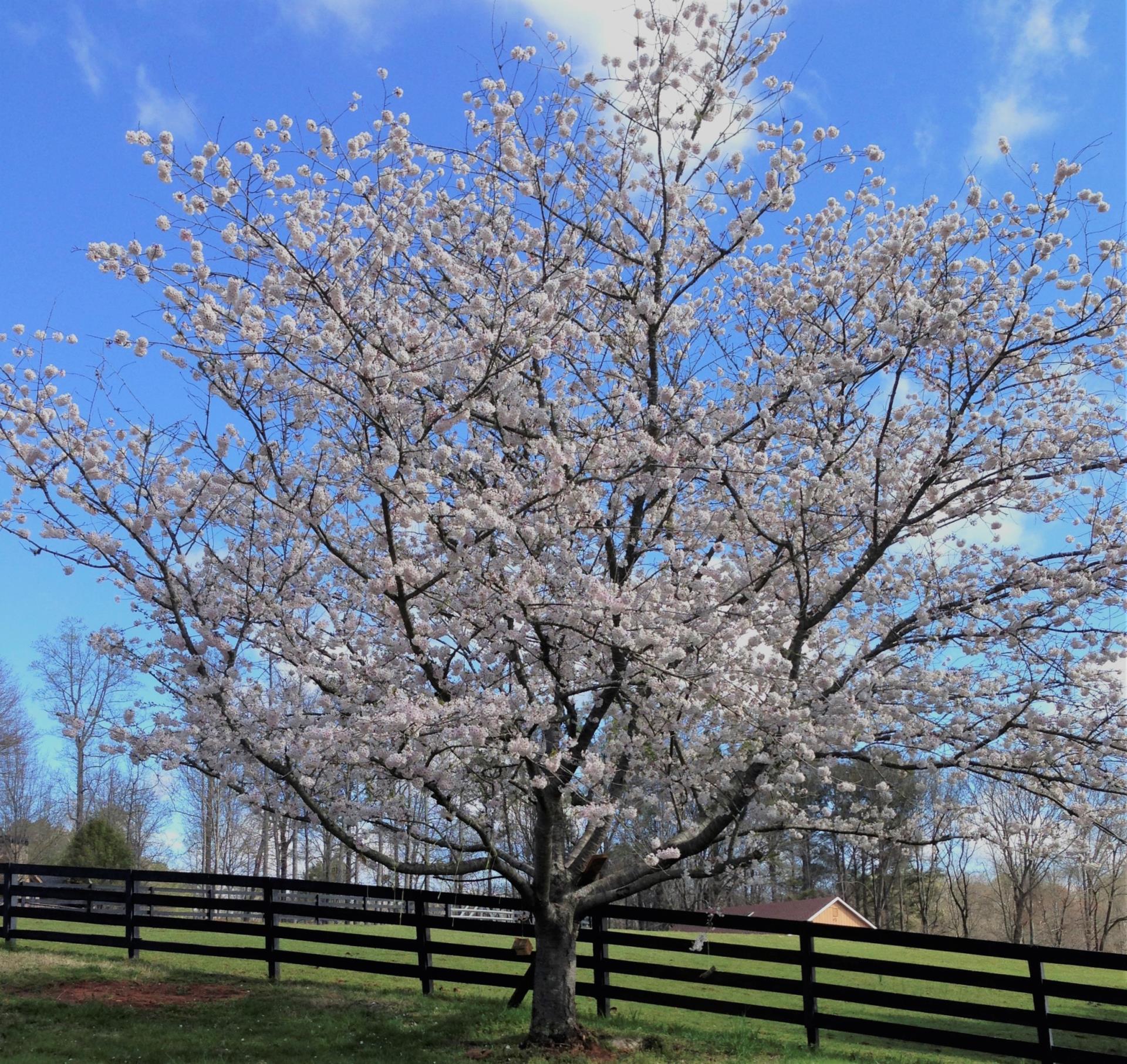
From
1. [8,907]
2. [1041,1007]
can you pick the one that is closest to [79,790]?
[8,907]

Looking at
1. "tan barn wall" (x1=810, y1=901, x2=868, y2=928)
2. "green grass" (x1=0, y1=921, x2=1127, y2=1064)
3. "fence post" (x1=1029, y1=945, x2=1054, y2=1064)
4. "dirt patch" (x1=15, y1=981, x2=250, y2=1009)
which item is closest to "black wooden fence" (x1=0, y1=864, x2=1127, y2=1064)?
"fence post" (x1=1029, y1=945, x2=1054, y2=1064)

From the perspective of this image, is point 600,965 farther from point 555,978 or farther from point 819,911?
point 819,911

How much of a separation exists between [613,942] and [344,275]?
7.14m

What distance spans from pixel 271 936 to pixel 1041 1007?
8.17 meters

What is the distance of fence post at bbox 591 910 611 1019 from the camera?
30.7ft

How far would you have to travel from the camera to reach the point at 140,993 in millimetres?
9836

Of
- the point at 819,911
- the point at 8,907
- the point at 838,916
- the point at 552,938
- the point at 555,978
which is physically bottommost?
the point at 838,916

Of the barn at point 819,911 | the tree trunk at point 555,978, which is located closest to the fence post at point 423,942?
the tree trunk at point 555,978

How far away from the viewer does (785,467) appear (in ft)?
24.5

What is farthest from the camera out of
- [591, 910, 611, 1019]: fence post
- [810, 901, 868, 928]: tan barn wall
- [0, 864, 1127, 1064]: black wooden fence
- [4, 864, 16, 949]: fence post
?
[810, 901, 868, 928]: tan barn wall

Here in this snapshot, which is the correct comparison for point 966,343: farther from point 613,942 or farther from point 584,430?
point 613,942

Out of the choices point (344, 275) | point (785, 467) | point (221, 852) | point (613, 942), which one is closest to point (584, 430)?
point (785, 467)

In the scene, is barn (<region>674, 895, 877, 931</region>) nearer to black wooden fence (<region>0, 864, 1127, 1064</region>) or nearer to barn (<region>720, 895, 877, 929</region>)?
barn (<region>720, 895, 877, 929</region>)

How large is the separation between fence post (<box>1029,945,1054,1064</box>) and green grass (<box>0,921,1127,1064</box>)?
1030 mm
